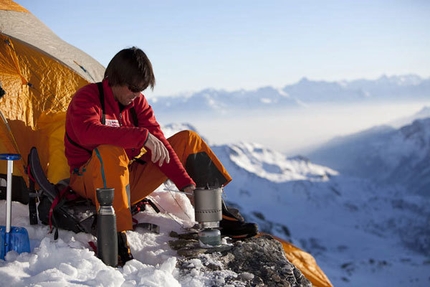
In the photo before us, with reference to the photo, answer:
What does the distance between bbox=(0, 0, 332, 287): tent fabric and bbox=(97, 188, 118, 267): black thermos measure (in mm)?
1981

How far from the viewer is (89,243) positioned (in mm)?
5926

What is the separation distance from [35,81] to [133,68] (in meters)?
3.21

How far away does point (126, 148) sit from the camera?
5812 millimetres

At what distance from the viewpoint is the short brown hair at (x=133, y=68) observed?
5.73 m

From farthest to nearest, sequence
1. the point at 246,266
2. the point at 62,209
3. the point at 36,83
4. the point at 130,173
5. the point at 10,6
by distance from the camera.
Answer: the point at 10,6, the point at 36,83, the point at 130,173, the point at 246,266, the point at 62,209

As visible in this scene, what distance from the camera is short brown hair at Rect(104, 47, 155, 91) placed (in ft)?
18.8

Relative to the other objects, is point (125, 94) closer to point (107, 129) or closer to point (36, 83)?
point (107, 129)

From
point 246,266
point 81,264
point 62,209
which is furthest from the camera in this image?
point 246,266

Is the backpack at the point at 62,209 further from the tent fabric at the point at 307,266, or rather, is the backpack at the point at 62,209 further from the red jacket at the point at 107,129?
the tent fabric at the point at 307,266

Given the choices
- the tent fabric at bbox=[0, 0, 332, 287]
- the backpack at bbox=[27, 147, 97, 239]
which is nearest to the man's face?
the backpack at bbox=[27, 147, 97, 239]

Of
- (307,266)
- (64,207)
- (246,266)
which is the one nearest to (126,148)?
(64,207)

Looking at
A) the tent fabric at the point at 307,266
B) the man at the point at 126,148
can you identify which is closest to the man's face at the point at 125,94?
the man at the point at 126,148

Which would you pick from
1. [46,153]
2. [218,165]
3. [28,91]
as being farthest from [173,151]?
[28,91]

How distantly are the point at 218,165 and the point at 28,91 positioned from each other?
121 inches
